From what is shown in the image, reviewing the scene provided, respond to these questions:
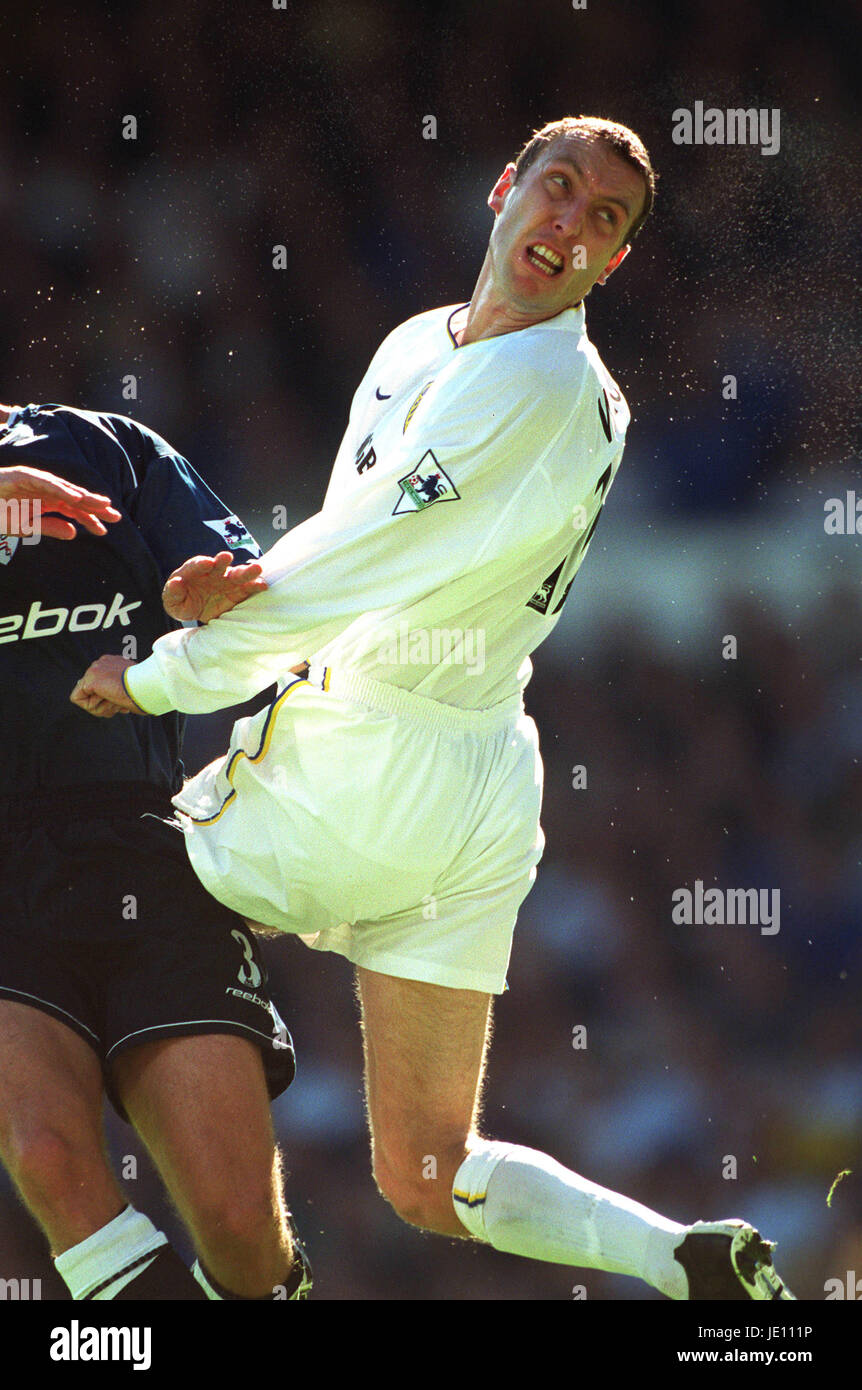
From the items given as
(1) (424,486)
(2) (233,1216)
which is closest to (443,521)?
(1) (424,486)

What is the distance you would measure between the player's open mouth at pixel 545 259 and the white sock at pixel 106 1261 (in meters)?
1.55

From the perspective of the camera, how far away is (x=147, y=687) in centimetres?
233

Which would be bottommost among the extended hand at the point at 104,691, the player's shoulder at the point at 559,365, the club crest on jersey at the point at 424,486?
the extended hand at the point at 104,691

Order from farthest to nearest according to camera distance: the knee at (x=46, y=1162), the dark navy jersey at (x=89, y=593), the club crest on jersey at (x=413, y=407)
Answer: the dark navy jersey at (x=89, y=593) < the club crest on jersey at (x=413, y=407) < the knee at (x=46, y=1162)

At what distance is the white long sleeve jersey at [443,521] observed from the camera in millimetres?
2312

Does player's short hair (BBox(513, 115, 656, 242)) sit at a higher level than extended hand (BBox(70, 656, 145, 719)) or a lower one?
higher

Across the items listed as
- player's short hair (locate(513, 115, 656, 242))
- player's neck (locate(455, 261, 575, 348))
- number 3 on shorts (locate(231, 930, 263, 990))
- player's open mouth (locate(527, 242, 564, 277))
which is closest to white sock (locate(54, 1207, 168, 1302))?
number 3 on shorts (locate(231, 930, 263, 990))

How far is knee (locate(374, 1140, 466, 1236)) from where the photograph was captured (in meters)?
2.55

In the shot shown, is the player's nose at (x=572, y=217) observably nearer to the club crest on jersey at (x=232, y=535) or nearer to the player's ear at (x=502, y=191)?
the player's ear at (x=502, y=191)

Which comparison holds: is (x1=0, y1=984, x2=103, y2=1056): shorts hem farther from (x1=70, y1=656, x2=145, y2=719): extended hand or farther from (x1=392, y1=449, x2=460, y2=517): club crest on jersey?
(x1=392, y1=449, x2=460, y2=517): club crest on jersey

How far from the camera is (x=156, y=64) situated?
14.3ft

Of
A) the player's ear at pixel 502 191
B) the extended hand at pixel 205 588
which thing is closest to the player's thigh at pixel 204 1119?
the extended hand at pixel 205 588
